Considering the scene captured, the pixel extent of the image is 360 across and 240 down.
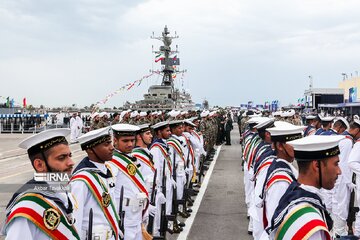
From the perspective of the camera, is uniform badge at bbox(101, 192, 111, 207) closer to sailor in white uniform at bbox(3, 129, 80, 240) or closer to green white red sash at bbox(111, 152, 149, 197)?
sailor in white uniform at bbox(3, 129, 80, 240)

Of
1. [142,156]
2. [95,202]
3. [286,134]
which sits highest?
[286,134]

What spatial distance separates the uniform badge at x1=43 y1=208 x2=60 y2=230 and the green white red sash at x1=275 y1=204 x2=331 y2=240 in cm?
145

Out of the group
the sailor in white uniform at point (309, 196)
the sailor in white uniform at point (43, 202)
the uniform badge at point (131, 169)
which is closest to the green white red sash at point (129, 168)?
the uniform badge at point (131, 169)

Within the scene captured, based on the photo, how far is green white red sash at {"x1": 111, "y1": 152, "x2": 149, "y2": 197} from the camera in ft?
16.1

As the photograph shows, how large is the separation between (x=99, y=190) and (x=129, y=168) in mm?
1205

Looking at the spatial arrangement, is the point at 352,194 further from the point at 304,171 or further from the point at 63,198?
the point at 63,198

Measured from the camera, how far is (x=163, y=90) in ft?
110

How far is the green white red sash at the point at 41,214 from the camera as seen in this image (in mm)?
2686

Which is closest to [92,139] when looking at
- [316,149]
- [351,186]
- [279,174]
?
[279,174]

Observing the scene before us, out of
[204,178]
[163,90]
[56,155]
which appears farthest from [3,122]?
[56,155]

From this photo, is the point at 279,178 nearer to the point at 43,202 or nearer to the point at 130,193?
the point at 130,193

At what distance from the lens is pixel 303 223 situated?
263cm

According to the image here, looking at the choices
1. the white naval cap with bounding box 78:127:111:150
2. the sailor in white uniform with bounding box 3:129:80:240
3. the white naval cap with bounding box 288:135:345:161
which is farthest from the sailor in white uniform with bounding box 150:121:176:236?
the white naval cap with bounding box 288:135:345:161

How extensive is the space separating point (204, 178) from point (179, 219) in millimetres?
5228
